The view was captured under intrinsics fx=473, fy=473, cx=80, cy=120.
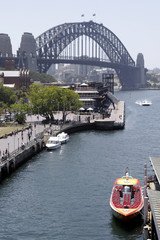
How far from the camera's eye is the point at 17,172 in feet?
196

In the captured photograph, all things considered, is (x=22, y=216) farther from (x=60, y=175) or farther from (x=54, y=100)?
(x=54, y=100)

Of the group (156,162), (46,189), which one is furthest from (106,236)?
(46,189)

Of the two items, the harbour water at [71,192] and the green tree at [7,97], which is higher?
the green tree at [7,97]

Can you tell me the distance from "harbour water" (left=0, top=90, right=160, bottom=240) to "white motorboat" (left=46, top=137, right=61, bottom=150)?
1220 millimetres

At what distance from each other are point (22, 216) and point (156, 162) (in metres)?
13.8

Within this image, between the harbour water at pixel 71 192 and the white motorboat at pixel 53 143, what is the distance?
122 cm

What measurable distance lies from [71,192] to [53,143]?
27.4 m

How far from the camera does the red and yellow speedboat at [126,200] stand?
133ft

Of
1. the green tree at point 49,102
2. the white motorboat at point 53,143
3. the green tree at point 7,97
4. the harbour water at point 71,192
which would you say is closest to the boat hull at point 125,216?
the harbour water at point 71,192

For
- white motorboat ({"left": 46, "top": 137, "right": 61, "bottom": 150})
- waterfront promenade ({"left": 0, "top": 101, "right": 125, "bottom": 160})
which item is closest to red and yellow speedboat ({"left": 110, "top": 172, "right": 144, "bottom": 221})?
waterfront promenade ({"left": 0, "top": 101, "right": 125, "bottom": 160})

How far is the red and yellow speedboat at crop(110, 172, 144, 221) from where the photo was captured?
133 feet

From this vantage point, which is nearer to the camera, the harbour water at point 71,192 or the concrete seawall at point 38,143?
the harbour water at point 71,192

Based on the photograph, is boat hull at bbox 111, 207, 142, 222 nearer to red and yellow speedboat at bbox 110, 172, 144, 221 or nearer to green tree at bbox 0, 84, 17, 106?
red and yellow speedboat at bbox 110, 172, 144, 221

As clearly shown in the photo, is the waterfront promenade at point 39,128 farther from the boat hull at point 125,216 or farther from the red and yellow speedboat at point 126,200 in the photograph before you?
the boat hull at point 125,216
